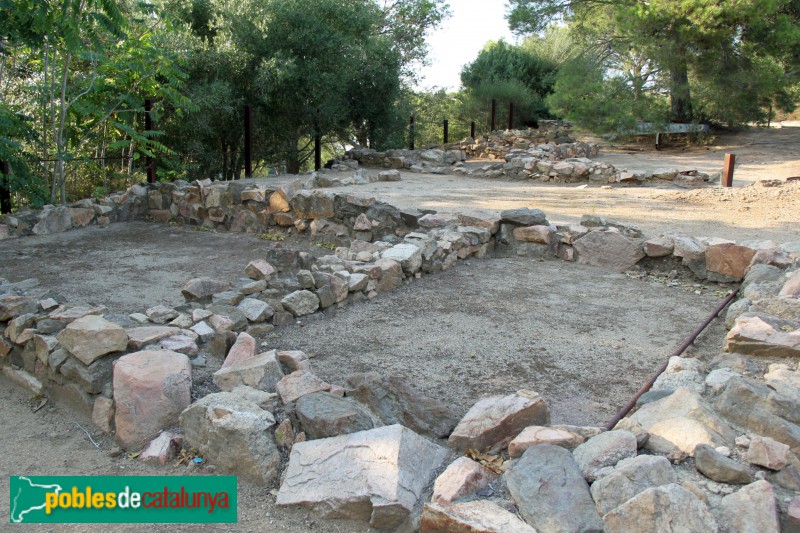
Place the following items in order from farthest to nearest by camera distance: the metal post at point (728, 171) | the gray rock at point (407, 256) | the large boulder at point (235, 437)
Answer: the metal post at point (728, 171) → the gray rock at point (407, 256) → the large boulder at point (235, 437)

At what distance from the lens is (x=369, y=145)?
1612 centimetres

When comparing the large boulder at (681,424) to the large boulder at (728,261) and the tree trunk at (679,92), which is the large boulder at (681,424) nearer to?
the large boulder at (728,261)

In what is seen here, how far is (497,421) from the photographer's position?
292 centimetres

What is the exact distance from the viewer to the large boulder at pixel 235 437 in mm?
2816

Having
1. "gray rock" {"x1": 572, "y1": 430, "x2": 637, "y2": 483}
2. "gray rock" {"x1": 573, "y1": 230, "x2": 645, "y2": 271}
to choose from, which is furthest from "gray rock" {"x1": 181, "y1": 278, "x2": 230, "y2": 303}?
"gray rock" {"x1": 573, "y1": 230, "x2": 645, "y2": 271}

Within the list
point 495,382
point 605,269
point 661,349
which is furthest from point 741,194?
point 495,382

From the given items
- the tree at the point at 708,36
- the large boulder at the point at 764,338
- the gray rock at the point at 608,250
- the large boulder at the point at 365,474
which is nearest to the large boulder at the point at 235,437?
the large boulder at the point at 365,474

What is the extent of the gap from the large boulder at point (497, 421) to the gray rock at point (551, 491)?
29 cm

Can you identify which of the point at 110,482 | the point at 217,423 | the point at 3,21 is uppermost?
the point at 3,21

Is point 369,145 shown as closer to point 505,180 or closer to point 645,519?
point 505,180

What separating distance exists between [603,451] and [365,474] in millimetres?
856

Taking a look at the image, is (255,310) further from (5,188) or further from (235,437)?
(5,188)

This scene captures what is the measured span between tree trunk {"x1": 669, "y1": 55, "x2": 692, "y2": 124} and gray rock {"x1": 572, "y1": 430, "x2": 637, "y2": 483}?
13181 mm

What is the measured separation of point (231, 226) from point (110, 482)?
19.0 feet
